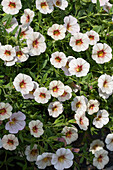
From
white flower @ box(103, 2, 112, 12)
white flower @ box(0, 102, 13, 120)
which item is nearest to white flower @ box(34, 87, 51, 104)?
white flower @ box(0, 102, 13, 120)

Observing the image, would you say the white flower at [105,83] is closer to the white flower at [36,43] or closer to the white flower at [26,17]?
the white flower at [36,43]

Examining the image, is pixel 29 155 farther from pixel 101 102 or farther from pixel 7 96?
pixel 101 102

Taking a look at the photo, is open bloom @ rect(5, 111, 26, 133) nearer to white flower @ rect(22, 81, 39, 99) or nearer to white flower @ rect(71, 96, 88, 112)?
white flower @ rect(22, 81, 39, 99)

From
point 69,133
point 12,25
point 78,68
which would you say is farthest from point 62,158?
point 12,25

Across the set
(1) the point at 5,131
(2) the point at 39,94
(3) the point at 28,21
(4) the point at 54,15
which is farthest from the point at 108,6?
(1) the point at 5,131

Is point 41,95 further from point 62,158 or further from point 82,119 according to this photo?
point 62,158
